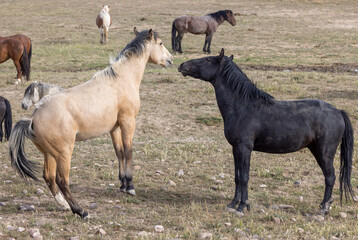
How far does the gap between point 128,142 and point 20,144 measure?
140 centimetres

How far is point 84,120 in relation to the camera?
588 cm

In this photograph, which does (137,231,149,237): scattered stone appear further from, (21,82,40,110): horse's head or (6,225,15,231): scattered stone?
(21,82,40,110): horse's head

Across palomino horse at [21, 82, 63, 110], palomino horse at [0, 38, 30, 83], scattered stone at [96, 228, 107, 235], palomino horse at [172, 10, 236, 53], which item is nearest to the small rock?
palomino horse at [21, 82, 63, 110]

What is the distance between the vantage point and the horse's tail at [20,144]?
220 inches

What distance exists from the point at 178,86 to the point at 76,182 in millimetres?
6580

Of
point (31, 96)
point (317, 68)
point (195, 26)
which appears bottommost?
point (317, 68)

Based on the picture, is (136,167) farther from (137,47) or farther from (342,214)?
(342,214)

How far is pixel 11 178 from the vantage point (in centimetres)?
709

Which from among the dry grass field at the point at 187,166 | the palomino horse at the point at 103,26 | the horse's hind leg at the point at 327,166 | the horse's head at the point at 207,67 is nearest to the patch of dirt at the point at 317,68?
the dry grass field at the point at 187,166

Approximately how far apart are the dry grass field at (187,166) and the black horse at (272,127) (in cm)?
50

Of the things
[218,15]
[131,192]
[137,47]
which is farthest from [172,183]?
[218,15]

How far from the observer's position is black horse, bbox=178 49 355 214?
6.09 m

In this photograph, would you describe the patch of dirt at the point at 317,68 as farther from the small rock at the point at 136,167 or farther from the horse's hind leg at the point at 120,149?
the horse's hind leg at the point at 120,149

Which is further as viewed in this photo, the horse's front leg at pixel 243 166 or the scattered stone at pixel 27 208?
the horse's front leg at pixel 243 166
